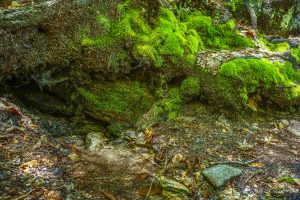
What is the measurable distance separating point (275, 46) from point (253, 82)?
193cm

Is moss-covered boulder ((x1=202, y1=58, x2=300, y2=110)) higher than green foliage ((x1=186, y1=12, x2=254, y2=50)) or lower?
lower

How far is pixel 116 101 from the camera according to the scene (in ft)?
17.0

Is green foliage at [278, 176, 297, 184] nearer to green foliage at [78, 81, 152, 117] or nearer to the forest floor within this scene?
the forest floor

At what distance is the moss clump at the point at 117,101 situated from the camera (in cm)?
513

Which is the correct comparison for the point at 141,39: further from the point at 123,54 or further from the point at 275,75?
the point at 275,75

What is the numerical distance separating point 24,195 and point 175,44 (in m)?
3.51

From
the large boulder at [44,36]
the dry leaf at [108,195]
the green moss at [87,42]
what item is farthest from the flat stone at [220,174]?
the green moss at [87,42]

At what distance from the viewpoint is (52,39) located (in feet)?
16.1

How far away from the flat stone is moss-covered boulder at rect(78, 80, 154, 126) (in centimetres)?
169

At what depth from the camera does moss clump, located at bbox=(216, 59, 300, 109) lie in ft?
17.3

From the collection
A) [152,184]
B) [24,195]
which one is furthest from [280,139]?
[24,195]

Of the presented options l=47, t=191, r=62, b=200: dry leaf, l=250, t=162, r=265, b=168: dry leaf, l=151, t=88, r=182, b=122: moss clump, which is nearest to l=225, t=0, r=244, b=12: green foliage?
l=151, t=88, r=182, b=122: moss clump

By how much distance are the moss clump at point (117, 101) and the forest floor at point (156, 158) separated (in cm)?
47

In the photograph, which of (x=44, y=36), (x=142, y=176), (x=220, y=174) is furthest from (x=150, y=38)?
(x=220, y=174)
